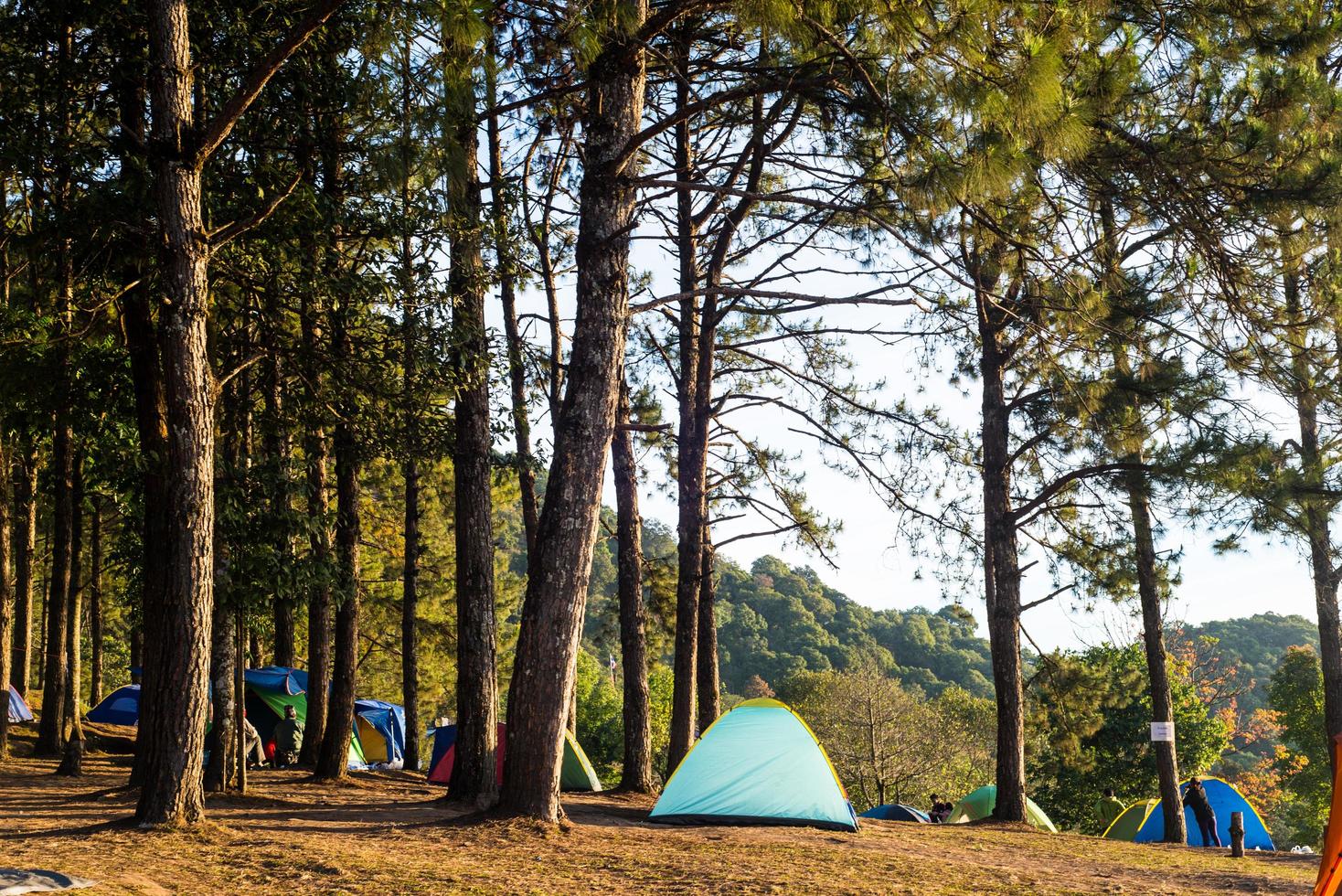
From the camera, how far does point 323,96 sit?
30.9 ft

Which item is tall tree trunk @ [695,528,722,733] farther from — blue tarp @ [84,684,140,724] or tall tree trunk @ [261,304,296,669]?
blue tarp @ [84,684,140,724]

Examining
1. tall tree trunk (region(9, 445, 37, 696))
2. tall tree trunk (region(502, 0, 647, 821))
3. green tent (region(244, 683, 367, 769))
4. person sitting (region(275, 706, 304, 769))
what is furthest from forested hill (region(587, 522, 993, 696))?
tall tree trunk (region(502, 0, 647, 821))

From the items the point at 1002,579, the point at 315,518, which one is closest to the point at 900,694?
the point at 1002,579

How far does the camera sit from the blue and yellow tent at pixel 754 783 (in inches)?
404

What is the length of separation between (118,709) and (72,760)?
10.5 meters

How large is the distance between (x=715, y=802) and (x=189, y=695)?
5.35 meters

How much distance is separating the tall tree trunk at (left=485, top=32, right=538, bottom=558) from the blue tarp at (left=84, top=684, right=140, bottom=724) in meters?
10.6

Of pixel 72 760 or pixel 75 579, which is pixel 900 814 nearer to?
pixel 72 760

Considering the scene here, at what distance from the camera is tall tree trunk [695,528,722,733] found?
13789 mm

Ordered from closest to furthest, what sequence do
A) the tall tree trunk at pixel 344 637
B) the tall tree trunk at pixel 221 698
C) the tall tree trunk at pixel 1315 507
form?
the tall tree trunk at pixel 1315 507, the tall tree trunk at pixel 221 698, the tall tree trunk at pixel 344 637

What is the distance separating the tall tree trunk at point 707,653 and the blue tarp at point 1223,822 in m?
7.66

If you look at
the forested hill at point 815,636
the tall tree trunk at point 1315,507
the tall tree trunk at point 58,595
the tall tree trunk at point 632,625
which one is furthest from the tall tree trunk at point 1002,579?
the forested hill at point 815,636

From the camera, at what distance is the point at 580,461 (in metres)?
7.62

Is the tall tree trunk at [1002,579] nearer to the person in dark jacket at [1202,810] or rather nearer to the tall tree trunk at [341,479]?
the person in dark jacket at [1202,810]
